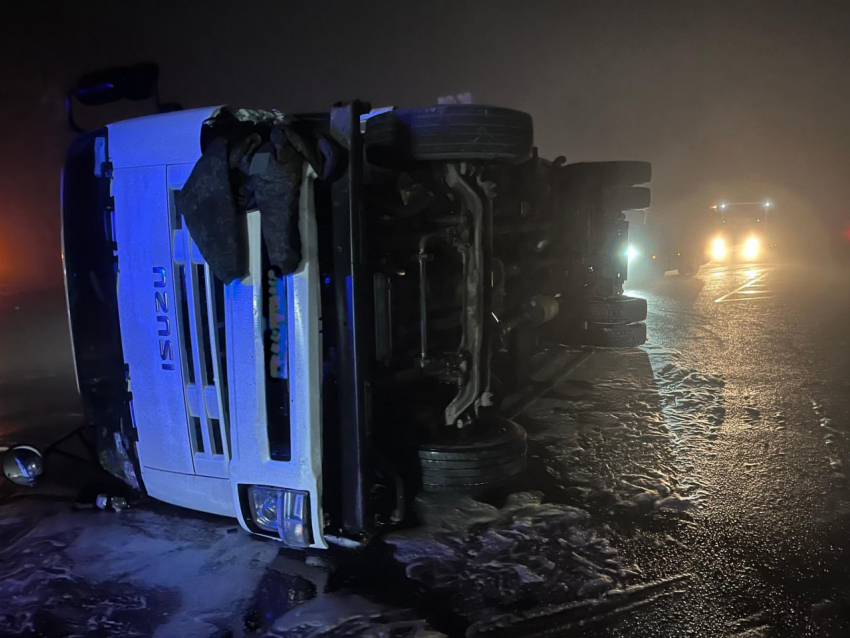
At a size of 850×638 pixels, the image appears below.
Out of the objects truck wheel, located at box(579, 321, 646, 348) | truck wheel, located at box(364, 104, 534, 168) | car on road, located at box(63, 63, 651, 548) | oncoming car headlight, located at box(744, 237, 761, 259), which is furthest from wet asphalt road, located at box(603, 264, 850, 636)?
oncoming car headlight, located at box(744, 237, 761, 259)

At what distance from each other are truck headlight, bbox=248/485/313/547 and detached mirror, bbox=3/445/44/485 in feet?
5.79

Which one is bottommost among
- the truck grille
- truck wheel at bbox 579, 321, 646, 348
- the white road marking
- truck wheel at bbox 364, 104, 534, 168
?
truck wheel at bbox 579, 321, 646, 348

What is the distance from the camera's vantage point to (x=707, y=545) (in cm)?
289

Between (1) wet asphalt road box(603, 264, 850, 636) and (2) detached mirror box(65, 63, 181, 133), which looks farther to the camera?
(2) detached mirror box(65, 63, 181, 133)

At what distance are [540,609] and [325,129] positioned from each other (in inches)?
91.8

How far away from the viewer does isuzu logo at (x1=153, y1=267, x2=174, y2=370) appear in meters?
3.07

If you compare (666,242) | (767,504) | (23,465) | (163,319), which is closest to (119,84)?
(163,319)

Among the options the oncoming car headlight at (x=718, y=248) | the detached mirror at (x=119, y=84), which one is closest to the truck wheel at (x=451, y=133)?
the detached mirror at (x=119, y=84)

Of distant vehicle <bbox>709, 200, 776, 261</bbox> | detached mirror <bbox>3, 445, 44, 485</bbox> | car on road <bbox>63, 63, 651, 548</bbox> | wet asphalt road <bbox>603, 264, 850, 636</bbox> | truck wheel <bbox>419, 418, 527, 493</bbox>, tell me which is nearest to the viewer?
wet asphalt road <bbox>603, 264, 850, 636</bbox>

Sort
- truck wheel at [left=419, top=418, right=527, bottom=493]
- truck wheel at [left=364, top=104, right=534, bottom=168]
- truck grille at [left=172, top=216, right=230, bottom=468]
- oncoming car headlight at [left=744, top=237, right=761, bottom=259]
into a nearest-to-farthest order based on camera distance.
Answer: truck grille at [left=172, top=216, right=230, bottom=468]
truck wheel at [left=364, top=104, right=534, bottom=168]
truck wheel at [left=419, top=418, right=527, bottom=493]
oncoming car headlight at [left=744, top=237, right=761, bottom=259]

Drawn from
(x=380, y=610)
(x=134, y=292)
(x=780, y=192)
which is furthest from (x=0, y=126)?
(x=780, y=192)

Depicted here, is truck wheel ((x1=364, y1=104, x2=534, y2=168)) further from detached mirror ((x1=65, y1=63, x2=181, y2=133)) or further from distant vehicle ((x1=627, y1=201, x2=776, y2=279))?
distant vehicle ((x1=627, y1=201, x2=776, y2=279))

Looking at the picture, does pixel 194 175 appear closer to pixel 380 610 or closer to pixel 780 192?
pixel 380 610

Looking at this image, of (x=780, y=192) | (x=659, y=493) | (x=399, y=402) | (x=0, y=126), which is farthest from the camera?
(x=780, y=192)
